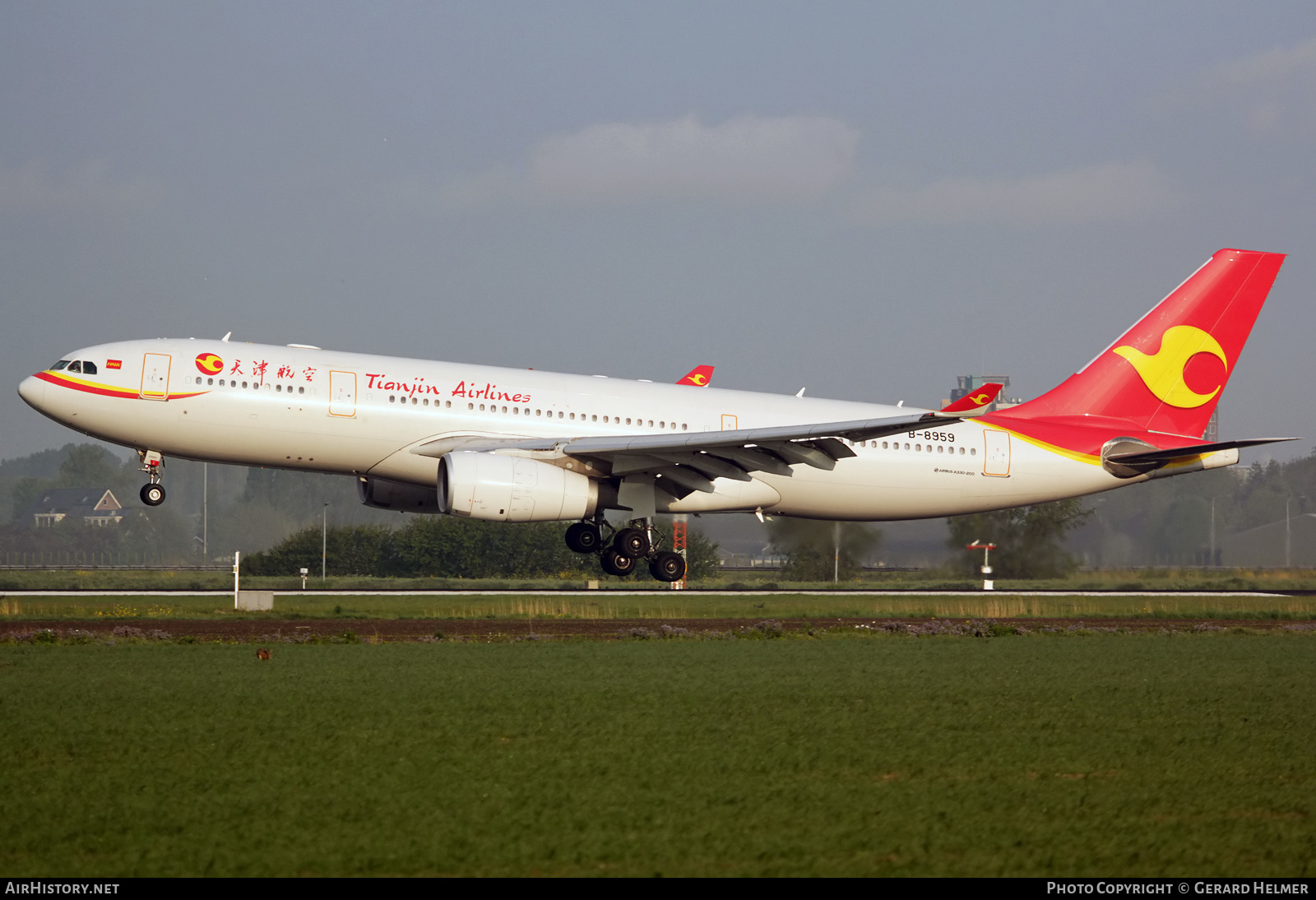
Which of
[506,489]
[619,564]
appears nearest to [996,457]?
[619,564]

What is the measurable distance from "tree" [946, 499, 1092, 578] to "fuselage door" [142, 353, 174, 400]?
2501cm

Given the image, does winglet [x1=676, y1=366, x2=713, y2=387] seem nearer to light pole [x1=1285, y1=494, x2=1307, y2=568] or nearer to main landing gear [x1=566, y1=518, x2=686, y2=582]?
main landing gear [x1=566, y1=518, x2=686, y2=582]

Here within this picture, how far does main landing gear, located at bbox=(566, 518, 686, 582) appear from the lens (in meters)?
29.3

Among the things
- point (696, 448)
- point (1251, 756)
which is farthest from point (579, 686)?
point (696, 448)

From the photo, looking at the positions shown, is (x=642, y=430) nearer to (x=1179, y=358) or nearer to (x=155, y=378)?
(x=155, y=378)

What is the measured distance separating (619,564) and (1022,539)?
1731cm

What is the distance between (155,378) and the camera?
25594 mm

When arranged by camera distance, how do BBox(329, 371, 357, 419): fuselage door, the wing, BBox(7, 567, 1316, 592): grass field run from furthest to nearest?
BBox(7, 567, 1316, 592): grass field
the wing
BBox(329, 371, 357, 419): fuselage door

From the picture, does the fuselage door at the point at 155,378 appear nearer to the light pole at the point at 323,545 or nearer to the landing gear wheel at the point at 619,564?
the landing gear wheel at the point at 619,564

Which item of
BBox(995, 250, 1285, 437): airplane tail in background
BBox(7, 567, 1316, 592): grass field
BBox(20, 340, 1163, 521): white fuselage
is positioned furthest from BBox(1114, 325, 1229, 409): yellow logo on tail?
BBox(7, 567, 1316, 592): grass field

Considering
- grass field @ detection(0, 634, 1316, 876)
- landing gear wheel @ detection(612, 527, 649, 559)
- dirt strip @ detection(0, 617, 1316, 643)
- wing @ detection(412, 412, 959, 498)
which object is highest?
wing @ detection(412, 412, 959, 498)

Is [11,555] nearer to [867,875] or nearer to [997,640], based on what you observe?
[997,640]

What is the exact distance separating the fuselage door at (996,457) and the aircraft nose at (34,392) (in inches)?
832

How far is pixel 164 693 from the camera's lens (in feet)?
45.3
